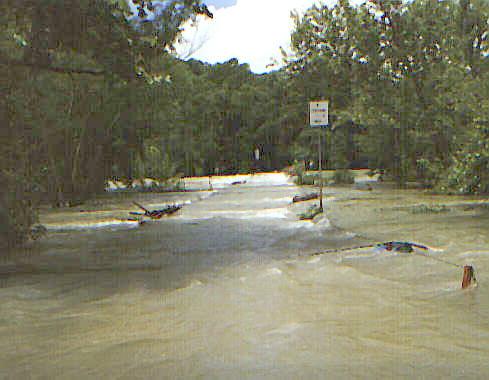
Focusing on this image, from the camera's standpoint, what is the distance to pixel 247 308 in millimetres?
5898

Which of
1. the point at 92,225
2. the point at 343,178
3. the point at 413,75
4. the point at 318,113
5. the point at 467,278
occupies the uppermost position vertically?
the point at 413,75

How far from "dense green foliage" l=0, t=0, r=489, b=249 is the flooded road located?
2703 mm

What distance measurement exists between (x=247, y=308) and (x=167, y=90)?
25.1 metres

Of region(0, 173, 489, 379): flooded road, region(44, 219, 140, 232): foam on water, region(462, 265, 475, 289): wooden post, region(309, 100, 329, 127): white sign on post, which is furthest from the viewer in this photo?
region(44, 219, 140, 232): foam on water

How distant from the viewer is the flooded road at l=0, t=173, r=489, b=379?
4117mm

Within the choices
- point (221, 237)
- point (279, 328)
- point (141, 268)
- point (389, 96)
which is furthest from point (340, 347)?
point (389, 96)

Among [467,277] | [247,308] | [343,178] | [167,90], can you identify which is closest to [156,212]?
[247,308]

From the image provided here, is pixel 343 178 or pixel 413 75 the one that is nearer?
pixel 413 75

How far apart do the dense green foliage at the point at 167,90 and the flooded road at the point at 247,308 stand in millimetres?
2703

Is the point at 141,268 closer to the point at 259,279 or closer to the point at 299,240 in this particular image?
the point at 259,279

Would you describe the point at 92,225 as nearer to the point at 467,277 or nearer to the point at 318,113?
the point at 318,113

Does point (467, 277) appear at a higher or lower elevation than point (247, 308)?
higher

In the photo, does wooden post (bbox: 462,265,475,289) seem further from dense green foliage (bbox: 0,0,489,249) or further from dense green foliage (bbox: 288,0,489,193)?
dense green foliage (bbox: 288,0,489,193)

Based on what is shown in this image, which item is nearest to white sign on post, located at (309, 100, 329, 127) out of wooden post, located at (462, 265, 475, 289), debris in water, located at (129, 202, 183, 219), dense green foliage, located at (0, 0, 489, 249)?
dense green foliage, located at (0, 0, 489, 249)
